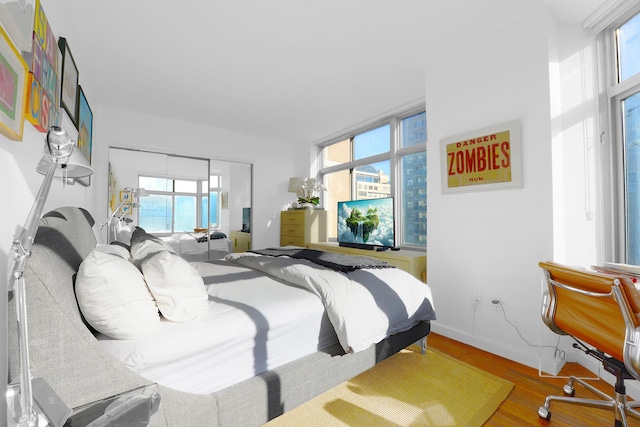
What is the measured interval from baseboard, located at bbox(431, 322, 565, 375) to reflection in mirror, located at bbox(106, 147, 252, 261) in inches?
135

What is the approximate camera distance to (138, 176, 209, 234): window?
4277 millimetres

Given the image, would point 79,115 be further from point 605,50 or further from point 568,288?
Answer: point 605,50

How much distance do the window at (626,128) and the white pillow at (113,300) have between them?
10.2ft

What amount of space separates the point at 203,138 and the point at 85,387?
4216 millimetres

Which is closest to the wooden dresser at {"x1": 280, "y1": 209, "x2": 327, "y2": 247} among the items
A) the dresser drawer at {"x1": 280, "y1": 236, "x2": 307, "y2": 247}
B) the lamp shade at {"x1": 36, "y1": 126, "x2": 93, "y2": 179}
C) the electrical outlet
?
the dresser drawer at {"x1": 280, "y1": 236, "x2": 307, "y2": 247}

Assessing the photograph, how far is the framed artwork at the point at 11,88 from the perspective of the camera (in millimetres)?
938

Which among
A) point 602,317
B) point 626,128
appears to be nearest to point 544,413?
point 602,317

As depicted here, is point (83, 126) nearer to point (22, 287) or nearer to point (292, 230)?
point (22, 287)

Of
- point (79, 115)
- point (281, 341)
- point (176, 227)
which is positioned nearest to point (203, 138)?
point (176, 227)

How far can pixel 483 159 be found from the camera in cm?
247

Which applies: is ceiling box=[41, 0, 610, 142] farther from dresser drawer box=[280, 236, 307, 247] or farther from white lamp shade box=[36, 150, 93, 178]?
dresser drawer box=[280, 236, 307, 247]

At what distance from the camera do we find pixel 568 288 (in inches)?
57.9

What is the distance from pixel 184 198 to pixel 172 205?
207 mm

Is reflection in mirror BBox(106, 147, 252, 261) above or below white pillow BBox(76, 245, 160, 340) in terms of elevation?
above
